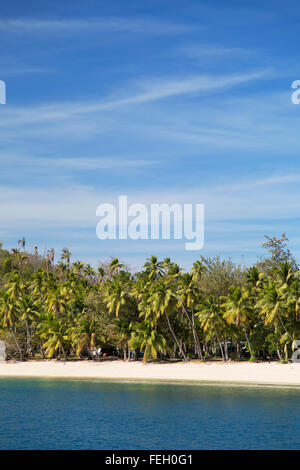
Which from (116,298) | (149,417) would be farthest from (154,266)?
(149,417)

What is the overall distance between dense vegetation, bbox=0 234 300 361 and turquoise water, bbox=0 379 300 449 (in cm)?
1412

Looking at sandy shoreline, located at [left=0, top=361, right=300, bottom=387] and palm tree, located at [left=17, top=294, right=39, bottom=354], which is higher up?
palm tree, located at [left=17, top=294, right=39, bottom=354]

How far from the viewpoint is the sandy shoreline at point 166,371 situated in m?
61.2

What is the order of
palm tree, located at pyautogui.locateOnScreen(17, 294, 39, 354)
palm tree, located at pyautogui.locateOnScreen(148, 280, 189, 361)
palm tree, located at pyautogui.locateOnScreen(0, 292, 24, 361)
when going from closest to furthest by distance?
1. palm tree, located at pyautogui.locateOnScreen(148, 280, 189, 361)
2. palm tree, located at pyautogui.locateOnScreen(0, 292, 24, 361)
3. palm tree, located at pyautogui.locateOnScreen(17, 294, 39, 354)

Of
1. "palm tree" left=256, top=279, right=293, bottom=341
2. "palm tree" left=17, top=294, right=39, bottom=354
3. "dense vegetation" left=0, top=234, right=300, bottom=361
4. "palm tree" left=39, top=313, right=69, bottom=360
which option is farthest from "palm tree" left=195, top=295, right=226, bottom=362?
A: "palm tree" left=17, top=294, right=39, bottom=354

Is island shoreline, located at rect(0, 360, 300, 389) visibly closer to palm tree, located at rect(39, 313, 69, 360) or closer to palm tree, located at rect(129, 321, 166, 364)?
palm tree, located at rect(39, 313, 69, 360)

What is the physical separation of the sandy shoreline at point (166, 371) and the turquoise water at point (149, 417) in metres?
6.16

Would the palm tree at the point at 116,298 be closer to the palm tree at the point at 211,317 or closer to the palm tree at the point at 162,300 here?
the palm tree at the point at 162,300

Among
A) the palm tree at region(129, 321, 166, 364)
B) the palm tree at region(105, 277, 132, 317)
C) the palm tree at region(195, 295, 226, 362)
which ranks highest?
the palm tree at region(105, 277, 132, 317)

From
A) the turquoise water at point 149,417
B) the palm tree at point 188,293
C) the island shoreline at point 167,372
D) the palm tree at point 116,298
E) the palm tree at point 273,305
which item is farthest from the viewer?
the palm tree at point 116,298

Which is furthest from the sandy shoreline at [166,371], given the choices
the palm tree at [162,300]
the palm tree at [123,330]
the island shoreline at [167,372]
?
the palm tree at [162,300]

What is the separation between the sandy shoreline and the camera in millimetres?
61250

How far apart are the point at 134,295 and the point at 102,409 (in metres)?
33.6

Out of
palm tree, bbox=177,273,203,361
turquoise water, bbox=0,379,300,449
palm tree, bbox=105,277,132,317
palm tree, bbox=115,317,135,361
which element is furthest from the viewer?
palm tree, bbox=115,317,135,361
